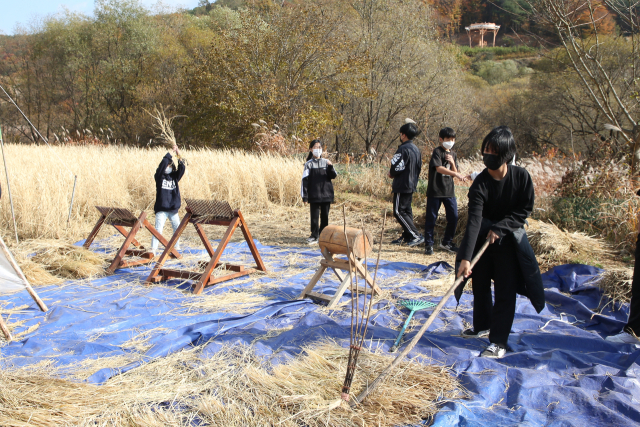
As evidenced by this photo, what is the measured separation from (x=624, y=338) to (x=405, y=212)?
3.59 metres

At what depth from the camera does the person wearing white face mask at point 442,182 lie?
6078 millimetres

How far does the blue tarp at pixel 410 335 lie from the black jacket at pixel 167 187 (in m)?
1.02

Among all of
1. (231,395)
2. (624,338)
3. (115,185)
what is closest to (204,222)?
(231,395)

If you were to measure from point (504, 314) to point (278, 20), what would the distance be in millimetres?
17329

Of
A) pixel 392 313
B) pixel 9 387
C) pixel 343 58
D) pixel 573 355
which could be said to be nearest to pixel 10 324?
pixel 9 387

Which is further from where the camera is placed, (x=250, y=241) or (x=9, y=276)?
(x=250, y=241)

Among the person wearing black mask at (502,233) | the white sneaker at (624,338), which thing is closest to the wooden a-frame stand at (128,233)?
the person wearing black mask at (502,233)

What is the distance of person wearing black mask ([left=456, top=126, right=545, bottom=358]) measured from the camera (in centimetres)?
293

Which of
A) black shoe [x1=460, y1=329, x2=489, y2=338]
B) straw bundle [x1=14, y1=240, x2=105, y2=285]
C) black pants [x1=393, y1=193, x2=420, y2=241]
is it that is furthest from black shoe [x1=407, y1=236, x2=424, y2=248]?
straw bundle [x1=14, y1=240, x2=105, y2=285]

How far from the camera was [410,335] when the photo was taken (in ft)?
11.5

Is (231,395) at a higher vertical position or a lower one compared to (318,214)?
lower

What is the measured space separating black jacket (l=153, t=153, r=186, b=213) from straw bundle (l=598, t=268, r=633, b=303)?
4979 millimetres

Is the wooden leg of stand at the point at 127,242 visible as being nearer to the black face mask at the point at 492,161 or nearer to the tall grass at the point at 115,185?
the tall grass at the point at 115,185

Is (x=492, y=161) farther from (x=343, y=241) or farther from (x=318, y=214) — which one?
(x=318, y=214)
